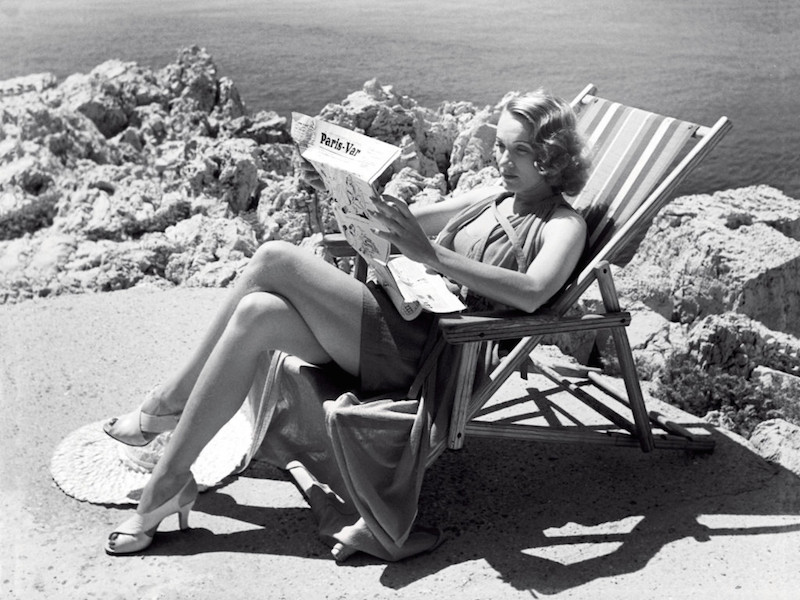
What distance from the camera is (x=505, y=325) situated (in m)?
3.15

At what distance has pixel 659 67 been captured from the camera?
10445mm

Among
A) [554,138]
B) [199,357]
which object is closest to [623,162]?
[554,138]

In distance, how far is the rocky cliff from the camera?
16.2 feet

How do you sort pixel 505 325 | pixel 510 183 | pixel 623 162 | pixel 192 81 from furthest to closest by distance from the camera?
1. pixel 192 81
2. pixel 623 162
3. pixel 510 183
4. pixel 505 325

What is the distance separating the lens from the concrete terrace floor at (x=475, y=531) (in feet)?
9.98

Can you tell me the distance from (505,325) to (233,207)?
13.3 ft

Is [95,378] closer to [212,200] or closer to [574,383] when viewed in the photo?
[574,383]

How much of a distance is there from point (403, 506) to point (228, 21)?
36.5ft

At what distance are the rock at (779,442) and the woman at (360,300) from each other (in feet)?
3.86

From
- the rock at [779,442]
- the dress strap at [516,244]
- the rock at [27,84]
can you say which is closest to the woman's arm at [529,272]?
the dress strap at [516,244]

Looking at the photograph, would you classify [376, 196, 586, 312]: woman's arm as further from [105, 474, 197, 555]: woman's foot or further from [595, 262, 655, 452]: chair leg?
[105, 474, 197, 555]: woman's foot

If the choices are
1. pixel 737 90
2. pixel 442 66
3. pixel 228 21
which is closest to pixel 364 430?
pixel 737 90

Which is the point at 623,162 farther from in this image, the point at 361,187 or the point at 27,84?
the point at 27,84

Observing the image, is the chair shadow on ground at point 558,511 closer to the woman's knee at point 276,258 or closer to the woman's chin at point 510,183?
the woman's knee at point 276,258
